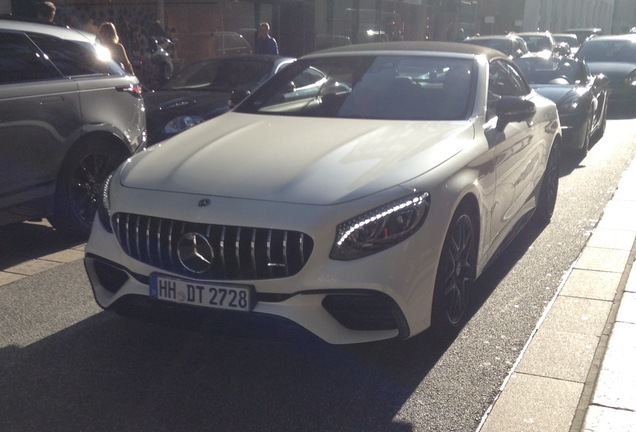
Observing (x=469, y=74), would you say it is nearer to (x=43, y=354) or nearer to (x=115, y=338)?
(x=115, y=338)

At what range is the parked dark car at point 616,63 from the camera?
17.1 metres

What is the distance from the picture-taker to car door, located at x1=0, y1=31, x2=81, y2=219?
20.0 ft

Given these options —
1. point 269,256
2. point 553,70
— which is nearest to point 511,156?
point 269,256

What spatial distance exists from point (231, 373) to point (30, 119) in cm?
297

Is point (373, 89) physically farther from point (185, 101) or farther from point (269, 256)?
point (185, 101)

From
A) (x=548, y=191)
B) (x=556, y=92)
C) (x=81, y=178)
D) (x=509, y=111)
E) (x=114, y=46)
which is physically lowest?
(x=548, y=191)

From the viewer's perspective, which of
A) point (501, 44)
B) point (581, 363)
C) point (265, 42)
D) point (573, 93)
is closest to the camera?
point (581, 363)

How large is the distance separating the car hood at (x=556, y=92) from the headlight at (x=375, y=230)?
737cm

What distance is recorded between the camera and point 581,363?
4.40 m

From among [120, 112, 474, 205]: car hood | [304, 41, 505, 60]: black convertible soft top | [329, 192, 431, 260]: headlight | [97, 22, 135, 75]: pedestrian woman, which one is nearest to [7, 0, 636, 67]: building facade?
[97, 22, 135, 75]: pedestrian woman

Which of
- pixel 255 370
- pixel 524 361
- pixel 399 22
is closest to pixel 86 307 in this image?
pixel 255 370

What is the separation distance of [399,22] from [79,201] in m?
26.8

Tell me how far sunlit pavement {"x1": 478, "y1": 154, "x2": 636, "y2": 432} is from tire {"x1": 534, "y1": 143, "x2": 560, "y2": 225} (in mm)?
1028

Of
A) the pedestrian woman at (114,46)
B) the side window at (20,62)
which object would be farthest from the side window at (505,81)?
the pedestrian woman at (114,46)
